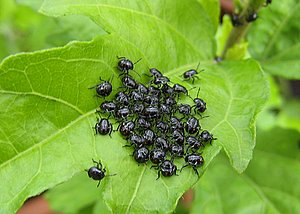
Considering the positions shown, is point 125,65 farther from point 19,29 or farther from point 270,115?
point 19,29

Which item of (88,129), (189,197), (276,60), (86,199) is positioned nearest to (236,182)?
(276,60)

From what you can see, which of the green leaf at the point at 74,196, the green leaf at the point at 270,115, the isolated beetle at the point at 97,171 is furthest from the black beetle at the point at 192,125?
the green leaf at the point at 270,115

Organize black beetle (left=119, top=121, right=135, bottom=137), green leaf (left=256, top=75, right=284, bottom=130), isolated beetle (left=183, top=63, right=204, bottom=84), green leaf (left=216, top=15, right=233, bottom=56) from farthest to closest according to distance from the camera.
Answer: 1. green leaf (left=256, top=75, right=284, bottom=130)
2. green leaf (left=216, top=15, right=233, bottom=56)
3. isolated beetle (left=183, top=63, right=204, bottom=84)
4. black beetle (left=119, top=121, right=135, bottom=137)

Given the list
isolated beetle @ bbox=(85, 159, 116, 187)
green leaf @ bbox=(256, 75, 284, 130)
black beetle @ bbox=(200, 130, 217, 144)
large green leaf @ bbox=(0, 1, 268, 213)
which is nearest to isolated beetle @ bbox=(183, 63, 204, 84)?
large green leaf @ bbox=(0, 1, 268, 213)

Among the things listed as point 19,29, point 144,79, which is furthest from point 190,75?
point 19,29

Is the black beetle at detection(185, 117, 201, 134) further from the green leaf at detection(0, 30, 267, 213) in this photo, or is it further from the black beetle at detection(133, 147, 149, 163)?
the black beetle at detection(133, 147, 149, 163)

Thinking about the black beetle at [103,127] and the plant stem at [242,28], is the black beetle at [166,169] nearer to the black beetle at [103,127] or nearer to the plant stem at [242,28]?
the black beetle at [103,127]
